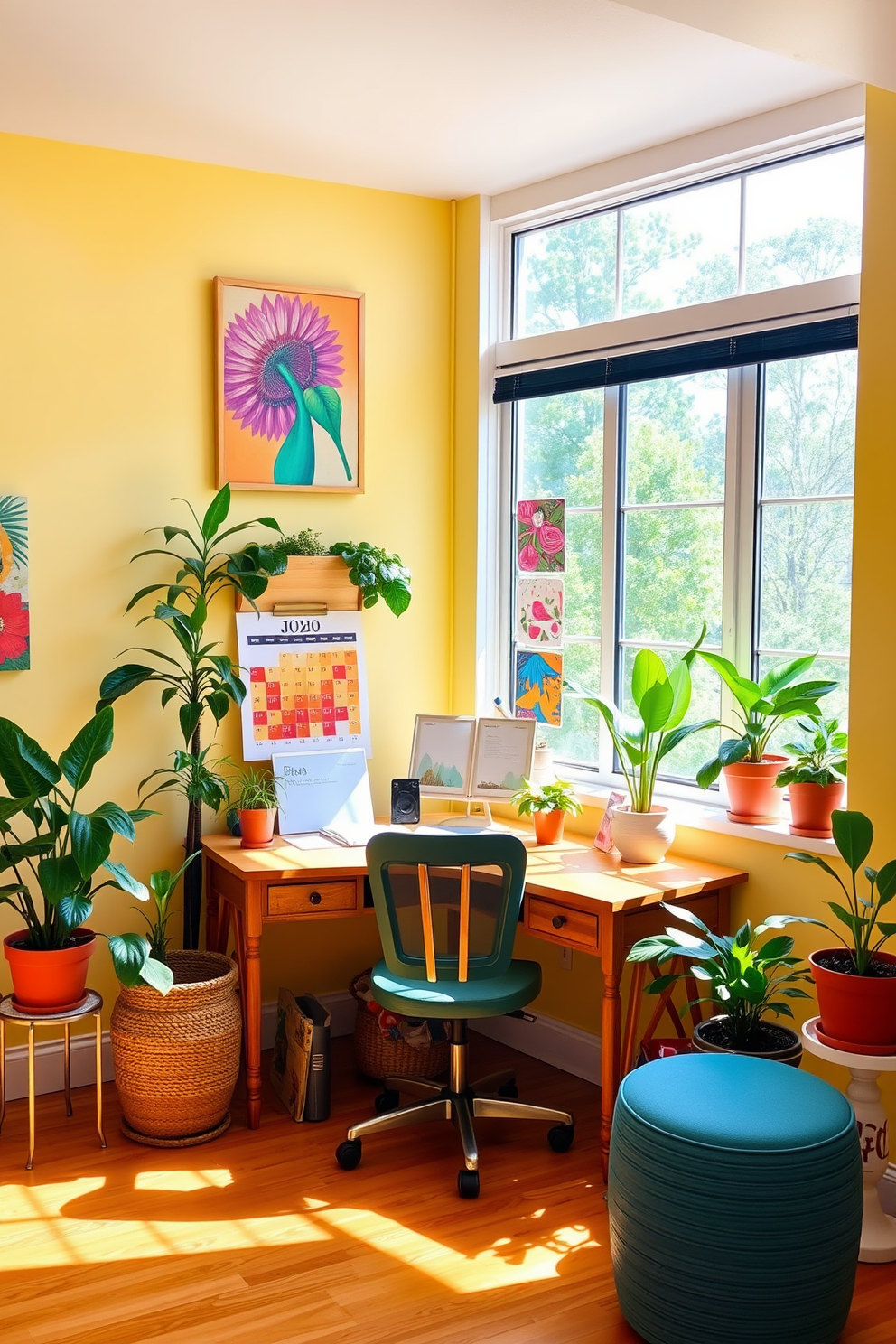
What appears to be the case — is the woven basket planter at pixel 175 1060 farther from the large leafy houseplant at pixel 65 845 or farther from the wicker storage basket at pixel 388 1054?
the wicker storage basket at pixel 388 1054

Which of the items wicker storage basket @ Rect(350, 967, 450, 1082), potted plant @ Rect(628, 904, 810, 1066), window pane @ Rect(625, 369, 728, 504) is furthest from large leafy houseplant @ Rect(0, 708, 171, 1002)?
window pane @ Rect(625, 369, 728, 504)

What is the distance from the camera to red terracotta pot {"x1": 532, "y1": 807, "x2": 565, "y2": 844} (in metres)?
3.79

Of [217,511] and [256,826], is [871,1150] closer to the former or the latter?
[256,826]

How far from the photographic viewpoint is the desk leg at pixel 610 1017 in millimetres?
3205

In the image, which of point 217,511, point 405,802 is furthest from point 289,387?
point 405,802

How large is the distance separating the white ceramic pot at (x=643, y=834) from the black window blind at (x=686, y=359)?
1.31 meters

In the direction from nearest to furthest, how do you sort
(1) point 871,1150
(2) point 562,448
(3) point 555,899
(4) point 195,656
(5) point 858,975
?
(5) point 858,975 → (1) point 871,1150 → (3) point 555,899 → (4) point 195,656 → (2) point 562,448

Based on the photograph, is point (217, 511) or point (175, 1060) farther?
point (217, 511)

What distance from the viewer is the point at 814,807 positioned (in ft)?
10.7

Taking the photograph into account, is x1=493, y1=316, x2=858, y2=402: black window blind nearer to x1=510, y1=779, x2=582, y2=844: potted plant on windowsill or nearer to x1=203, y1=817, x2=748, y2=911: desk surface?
x1=510, y1=779, x2=582, y2=844: potted plant on windowsill

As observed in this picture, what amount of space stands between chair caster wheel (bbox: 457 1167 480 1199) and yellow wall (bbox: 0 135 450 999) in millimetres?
1230

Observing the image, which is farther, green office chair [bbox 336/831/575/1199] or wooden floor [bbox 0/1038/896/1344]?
green office chair [bbox 336/831/575/1199]

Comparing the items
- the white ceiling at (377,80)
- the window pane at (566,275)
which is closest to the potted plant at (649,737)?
the window pane at (566,275)

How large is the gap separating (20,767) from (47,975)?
563 millimetres
